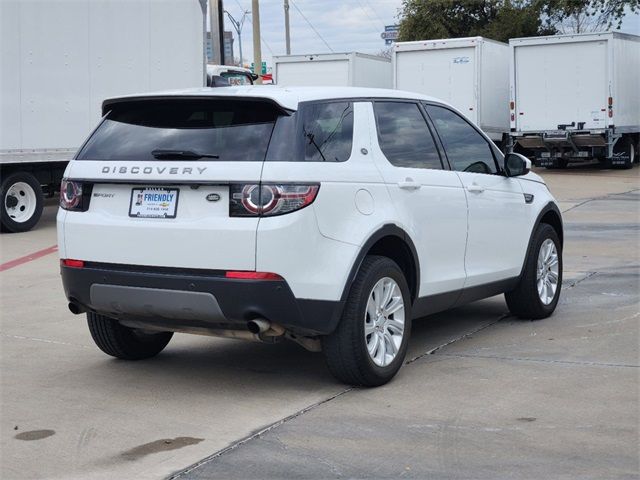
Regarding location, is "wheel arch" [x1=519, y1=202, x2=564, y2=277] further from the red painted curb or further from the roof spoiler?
the red painted curb

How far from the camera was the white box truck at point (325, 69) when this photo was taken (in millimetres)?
30406

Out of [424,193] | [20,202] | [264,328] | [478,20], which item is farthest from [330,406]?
[478,20]

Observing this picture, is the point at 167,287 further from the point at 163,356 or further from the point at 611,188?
the point at 611,188

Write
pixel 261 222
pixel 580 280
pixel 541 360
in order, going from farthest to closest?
1. pixel 580 280
2. pixel 541 360
3. pixel 261 222

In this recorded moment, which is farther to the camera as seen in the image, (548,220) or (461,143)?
(548,220)

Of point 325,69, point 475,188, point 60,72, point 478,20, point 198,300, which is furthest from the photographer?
point 478,20

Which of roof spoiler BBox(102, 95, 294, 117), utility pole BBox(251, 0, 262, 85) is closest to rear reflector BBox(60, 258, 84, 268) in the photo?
roof spoiler BBox(102, 95, 294, 117)

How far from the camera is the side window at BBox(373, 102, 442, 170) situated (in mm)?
6793

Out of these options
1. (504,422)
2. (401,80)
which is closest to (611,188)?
(401,80)

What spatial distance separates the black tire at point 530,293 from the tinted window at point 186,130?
3.06m

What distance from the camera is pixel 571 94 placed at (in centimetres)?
2667

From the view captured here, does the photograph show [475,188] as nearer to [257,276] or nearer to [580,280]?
[257,276]

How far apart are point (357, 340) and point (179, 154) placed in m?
1.49

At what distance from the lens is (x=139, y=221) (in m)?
6.13
